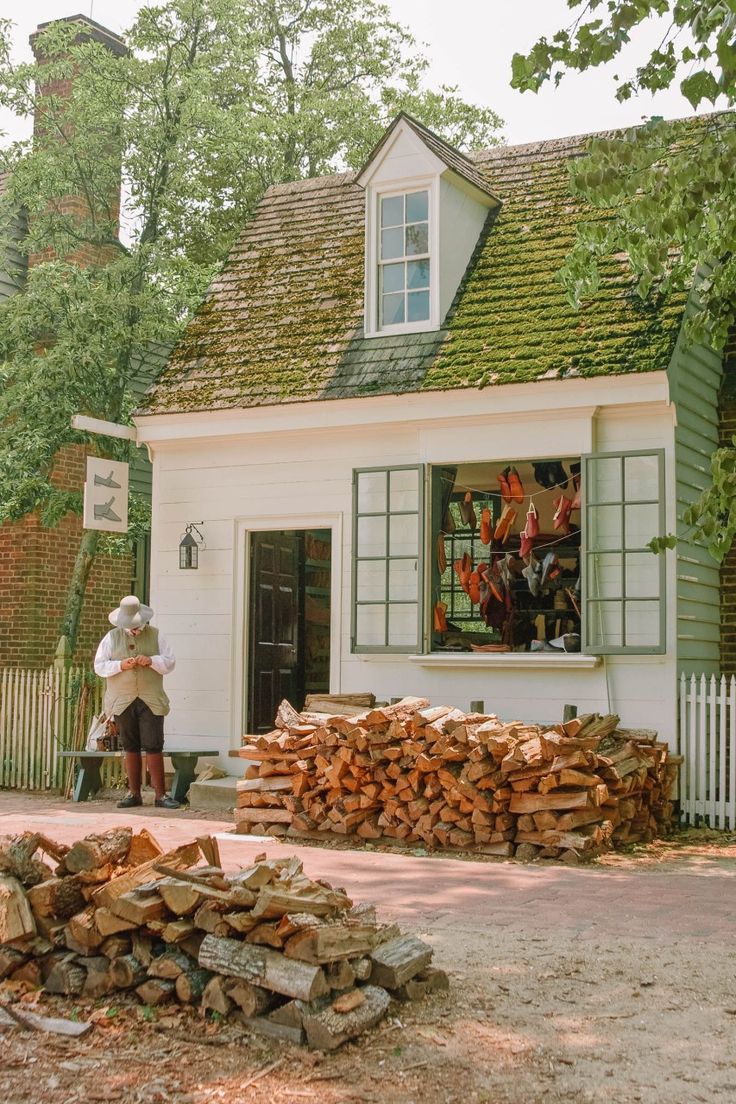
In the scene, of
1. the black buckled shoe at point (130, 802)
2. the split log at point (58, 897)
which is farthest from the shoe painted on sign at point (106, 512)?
the split log at point (58, 897)

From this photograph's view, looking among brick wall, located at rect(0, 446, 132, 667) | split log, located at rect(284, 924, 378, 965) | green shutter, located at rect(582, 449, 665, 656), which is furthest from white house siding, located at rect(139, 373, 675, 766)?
split log, located at rect(284, 924, 378, 965)

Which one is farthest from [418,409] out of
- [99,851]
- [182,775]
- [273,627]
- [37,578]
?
[99,851]

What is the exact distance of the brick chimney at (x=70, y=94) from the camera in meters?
15.2

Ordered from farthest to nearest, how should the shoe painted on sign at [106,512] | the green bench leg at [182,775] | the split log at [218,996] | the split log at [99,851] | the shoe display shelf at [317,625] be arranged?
1. the shoe display shelf at [317,625]
2. the shoe painted on sign at [106,512]
3. the green bench leg at [182,775]
4. the split log at [99,851]
5. the split log at [218,996]

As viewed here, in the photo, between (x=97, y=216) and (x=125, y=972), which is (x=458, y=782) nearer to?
(x=125, y=972)

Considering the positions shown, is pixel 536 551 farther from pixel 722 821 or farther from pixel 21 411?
pixel 21 411

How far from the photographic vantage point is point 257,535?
1297cm

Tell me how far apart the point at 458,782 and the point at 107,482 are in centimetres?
578

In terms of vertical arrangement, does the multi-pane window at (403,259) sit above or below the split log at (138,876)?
above

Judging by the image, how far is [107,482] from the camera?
1313 cm

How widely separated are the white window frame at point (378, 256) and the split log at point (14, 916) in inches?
328

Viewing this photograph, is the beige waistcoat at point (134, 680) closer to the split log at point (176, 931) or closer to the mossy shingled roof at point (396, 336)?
the mossy shingled roof at point (396, 336)

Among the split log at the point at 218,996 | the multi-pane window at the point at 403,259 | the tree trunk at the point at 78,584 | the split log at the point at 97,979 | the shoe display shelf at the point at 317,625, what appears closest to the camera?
the split log at the point at 218,996

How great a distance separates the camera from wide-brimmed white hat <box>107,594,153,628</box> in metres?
11.8
